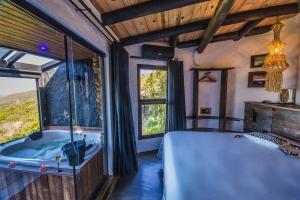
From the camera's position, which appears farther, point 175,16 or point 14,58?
point 175,16

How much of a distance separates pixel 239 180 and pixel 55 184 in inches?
68.9

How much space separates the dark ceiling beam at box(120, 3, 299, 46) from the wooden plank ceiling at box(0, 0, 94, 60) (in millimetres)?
918

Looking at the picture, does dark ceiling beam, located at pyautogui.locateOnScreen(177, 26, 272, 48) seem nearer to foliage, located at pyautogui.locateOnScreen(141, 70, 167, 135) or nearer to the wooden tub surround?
foliage, located at pyautogui.locateOnScreen(141, 70, 167, 135)

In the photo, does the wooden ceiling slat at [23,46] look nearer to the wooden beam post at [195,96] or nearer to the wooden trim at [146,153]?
the wooden trim at [146,153]

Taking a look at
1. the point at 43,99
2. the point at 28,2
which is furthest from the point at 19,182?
the point at 28,2

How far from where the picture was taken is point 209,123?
12.2 ft

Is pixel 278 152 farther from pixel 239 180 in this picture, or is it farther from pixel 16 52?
pixel 16 52

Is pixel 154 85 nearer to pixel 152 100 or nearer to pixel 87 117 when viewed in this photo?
pixel 152 100

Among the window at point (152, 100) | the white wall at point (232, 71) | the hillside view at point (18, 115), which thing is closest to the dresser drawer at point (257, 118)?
the white wall at point (232, 71)

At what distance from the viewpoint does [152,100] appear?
336cm

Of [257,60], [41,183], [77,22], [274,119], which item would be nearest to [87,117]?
[41,183]

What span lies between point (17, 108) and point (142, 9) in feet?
5.41

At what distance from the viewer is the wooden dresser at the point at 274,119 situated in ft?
7.12

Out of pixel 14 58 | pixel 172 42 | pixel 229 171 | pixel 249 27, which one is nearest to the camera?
pixel 229 171
